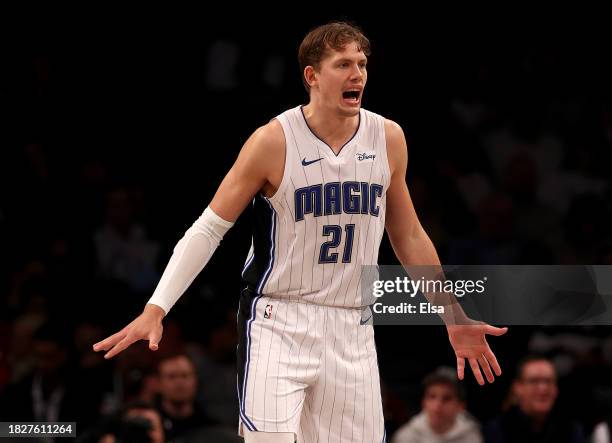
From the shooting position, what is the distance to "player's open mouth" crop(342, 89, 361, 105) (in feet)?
15.1

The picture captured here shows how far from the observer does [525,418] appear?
6750 mm

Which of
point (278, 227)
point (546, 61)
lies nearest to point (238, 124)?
point (546, 61)

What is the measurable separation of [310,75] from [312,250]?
2.23 feet

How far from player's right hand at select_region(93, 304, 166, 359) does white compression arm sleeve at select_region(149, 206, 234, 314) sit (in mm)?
91

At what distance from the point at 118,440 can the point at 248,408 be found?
1.41 metres

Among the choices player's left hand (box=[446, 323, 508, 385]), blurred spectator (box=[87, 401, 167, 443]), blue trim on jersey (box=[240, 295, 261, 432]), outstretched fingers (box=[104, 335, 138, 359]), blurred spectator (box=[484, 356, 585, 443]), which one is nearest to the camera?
outstretched fingers (box=[104, 335, 138, 359])

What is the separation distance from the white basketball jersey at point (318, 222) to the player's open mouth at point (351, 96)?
0.59ft

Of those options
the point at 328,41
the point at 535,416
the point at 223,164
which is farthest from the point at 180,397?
the point at 328,41

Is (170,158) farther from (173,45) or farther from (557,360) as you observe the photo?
(557,360)

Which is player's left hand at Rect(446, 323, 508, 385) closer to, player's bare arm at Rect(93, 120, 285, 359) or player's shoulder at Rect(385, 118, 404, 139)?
player's shoulder at Rect(385, 118, 404, 139)

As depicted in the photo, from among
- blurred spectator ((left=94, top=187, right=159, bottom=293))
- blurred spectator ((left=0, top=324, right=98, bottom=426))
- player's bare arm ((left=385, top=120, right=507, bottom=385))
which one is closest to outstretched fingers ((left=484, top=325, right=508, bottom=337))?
player's bare arm ((left=385, top=120, right=507, bottom=385))

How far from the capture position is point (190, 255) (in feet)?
15.0

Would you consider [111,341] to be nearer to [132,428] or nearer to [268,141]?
[268,141]

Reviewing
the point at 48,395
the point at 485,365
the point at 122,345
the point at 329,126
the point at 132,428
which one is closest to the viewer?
the point at 122,345
